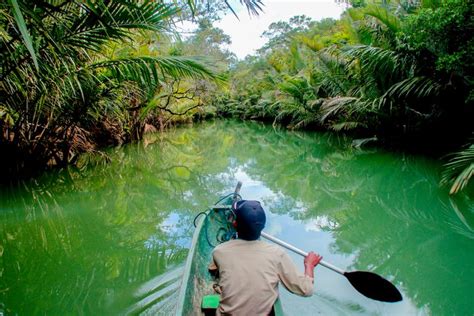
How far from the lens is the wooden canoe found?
6.19 feet

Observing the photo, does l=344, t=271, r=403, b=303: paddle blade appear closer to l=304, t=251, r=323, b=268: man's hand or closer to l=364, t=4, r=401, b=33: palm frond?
l=304, t=251, r=323, b=268: man's hand

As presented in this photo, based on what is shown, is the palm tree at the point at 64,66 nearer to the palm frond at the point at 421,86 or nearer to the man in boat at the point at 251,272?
the man in boat at the point at 251,272

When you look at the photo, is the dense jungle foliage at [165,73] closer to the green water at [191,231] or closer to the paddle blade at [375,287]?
the green water at [191,231]

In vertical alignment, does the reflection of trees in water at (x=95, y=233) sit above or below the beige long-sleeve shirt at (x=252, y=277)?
below

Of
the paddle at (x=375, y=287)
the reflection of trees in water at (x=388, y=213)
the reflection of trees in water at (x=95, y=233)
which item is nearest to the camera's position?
the paddle at (x=375, y=287)

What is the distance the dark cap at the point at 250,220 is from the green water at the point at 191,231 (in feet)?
3.25

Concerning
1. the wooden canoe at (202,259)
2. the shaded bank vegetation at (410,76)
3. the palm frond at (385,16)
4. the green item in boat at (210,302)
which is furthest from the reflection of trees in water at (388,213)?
the palm frond at (385,16)

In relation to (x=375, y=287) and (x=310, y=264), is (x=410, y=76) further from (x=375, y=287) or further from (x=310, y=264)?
(x=310, y=264)

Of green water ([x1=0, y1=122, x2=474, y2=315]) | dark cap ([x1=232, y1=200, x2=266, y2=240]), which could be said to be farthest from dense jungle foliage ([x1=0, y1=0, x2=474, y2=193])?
dark cap ([x1=232, y1=200, x2=266, y2=240])

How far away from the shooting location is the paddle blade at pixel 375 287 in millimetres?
2338

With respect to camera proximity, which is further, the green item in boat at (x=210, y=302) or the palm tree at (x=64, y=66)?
the palm tree at (x=64, y=66)

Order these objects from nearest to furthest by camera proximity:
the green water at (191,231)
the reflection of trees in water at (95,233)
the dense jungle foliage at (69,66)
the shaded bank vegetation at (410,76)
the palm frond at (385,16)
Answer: the green water at (191,231)
the reflection of trees in water at (95,233)
the dense jungle foliage at (69,66)
the shaded bank vegetation at (410,76)
the palm frond at (385,16)

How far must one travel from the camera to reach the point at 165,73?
6.04 meters

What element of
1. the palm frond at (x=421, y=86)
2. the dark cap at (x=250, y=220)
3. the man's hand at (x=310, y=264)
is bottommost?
the man's hand at (x=310, y=264)
